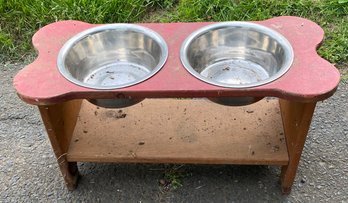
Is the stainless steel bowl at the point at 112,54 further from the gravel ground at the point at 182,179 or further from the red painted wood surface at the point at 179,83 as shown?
the gravel ground at the point at 182,179

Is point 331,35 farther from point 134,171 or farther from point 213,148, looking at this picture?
point 134,171

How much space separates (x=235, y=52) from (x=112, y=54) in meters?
0.56

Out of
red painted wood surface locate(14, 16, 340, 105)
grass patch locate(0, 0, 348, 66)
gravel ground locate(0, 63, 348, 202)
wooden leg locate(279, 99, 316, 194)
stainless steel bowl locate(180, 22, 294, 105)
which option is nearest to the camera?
red painted wood surface locate(14, 16, 340, 105)

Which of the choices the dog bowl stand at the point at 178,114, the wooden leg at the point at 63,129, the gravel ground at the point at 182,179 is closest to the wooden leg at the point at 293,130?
the dog bowl stand at the point at 178,114

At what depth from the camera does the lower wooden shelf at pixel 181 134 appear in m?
2.06

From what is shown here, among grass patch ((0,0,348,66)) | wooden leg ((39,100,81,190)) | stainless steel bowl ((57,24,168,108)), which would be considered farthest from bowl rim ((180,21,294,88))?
grass patch ((0,0,348,66))

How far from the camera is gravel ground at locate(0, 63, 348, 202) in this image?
7.13ft

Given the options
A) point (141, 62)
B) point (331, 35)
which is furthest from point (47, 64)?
point (331, 35)

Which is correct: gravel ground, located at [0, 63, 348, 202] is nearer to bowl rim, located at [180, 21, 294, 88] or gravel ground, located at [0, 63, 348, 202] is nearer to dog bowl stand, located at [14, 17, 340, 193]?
dog bowl stand, located at [14, 17, 340, 193]

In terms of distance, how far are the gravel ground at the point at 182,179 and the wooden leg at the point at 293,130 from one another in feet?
0.39

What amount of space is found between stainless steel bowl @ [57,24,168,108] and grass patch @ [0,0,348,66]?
3.06 feet

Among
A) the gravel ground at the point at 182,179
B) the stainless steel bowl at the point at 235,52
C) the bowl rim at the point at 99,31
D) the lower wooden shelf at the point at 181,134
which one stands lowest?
the gravel ground at the point at 182,179

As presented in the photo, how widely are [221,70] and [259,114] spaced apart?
0.29 meters

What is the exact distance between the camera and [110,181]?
2258 mm
